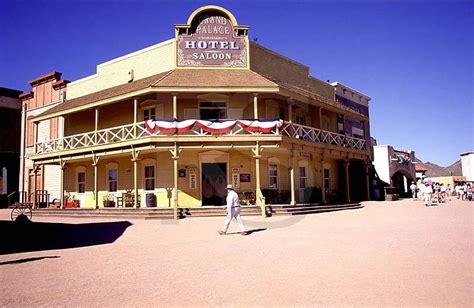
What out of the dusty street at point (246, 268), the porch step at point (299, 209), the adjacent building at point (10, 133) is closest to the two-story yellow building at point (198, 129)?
the porch step at point (299, 209)

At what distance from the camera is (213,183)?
742 inches

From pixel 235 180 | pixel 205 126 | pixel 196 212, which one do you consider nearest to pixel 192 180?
pixel 235 180

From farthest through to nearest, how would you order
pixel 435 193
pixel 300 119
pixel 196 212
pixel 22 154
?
pixel 22 154, pixel 435 193, pixel 300 119, pixel 196 212

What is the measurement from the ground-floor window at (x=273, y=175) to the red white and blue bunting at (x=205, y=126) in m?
3.19

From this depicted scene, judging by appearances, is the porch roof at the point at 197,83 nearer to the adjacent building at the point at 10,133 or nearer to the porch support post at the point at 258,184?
the porch support post at the point at 258,184

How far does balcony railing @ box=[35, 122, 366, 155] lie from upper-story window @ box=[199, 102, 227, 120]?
1296 millimetres

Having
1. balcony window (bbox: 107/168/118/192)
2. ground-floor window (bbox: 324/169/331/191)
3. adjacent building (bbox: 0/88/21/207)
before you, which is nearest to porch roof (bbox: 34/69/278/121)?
balcony window (bbox: 107/168/118/192)

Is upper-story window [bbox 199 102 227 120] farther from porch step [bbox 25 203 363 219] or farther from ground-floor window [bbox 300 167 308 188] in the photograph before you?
ground-floor window [bbox 300 167 308 188]

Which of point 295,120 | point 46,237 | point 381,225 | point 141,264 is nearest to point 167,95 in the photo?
point 295,120

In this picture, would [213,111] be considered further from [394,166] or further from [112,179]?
[394,166]

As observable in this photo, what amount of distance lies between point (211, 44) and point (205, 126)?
485cm

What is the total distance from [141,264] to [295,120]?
1657 centimetres

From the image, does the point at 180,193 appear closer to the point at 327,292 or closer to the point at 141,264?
the point at 141,264

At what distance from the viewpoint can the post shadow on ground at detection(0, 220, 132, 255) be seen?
935 cm
